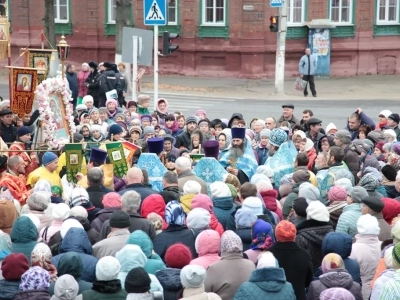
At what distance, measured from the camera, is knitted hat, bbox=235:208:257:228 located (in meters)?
10.1

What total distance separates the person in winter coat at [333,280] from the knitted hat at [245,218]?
4.43ft

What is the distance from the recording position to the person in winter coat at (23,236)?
944 centimetres

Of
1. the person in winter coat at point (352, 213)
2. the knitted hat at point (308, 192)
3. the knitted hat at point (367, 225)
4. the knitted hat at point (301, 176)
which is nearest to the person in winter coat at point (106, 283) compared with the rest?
the knitted hat at point (367, 225)

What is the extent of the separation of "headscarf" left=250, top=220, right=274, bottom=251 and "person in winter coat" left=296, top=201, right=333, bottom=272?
19.5 inches

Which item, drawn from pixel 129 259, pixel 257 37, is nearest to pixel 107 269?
pixel 129 259

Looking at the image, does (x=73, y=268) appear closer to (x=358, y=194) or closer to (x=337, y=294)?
(x=337, y=294)

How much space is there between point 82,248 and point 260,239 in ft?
5.76

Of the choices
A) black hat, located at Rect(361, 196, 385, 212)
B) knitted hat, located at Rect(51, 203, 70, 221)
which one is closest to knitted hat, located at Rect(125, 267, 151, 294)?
knitted hat, located at Rect(51, 203, 70, 221)

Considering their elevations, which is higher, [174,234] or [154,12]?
[154,12]

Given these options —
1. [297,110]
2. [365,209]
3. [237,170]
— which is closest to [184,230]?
[365,209]

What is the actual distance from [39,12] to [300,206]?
29882 mm

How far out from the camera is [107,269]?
8.25 m

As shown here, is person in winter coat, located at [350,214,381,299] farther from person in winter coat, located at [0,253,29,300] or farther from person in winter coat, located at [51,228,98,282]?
person in winter coat, located at [0,253,29,300]

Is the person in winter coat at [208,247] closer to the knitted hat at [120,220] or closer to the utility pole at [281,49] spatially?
the knitted hat at [120,220]
